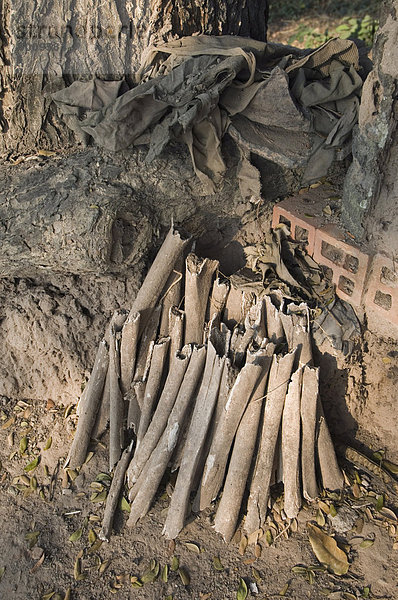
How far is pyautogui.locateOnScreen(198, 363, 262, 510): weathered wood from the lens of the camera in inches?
107

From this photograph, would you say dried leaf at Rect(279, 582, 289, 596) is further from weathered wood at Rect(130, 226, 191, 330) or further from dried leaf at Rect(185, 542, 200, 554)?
weathered wood at Rect(130, 226, 191, 330)

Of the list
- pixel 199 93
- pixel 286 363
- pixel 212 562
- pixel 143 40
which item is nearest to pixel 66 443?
pixel 212 562

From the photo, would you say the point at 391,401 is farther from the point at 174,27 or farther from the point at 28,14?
the point at 28,14

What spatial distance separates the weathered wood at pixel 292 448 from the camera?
282cm

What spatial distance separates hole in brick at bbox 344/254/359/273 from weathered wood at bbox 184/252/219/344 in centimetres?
76

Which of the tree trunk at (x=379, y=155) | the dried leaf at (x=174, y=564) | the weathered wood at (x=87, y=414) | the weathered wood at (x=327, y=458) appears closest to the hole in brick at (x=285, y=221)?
the tree trunk at (x=379, y=155)

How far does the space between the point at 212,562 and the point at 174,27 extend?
313 cm

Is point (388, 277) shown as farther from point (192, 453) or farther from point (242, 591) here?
point (242, 591)

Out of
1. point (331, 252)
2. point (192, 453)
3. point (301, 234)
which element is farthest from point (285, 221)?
point (192, 453)

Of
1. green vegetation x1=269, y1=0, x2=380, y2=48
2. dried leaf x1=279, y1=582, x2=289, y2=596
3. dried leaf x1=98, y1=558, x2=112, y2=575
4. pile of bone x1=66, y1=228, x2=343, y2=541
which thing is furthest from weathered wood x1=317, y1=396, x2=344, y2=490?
green vegetation x1=269, y1=0, x2=380, y2=48

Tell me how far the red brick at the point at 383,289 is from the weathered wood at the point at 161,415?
1073 millimetres

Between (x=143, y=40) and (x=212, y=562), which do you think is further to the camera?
(x=143, y=40)

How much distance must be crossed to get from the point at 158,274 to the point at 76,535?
157 cm

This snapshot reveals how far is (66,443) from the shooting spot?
342 centimetres
